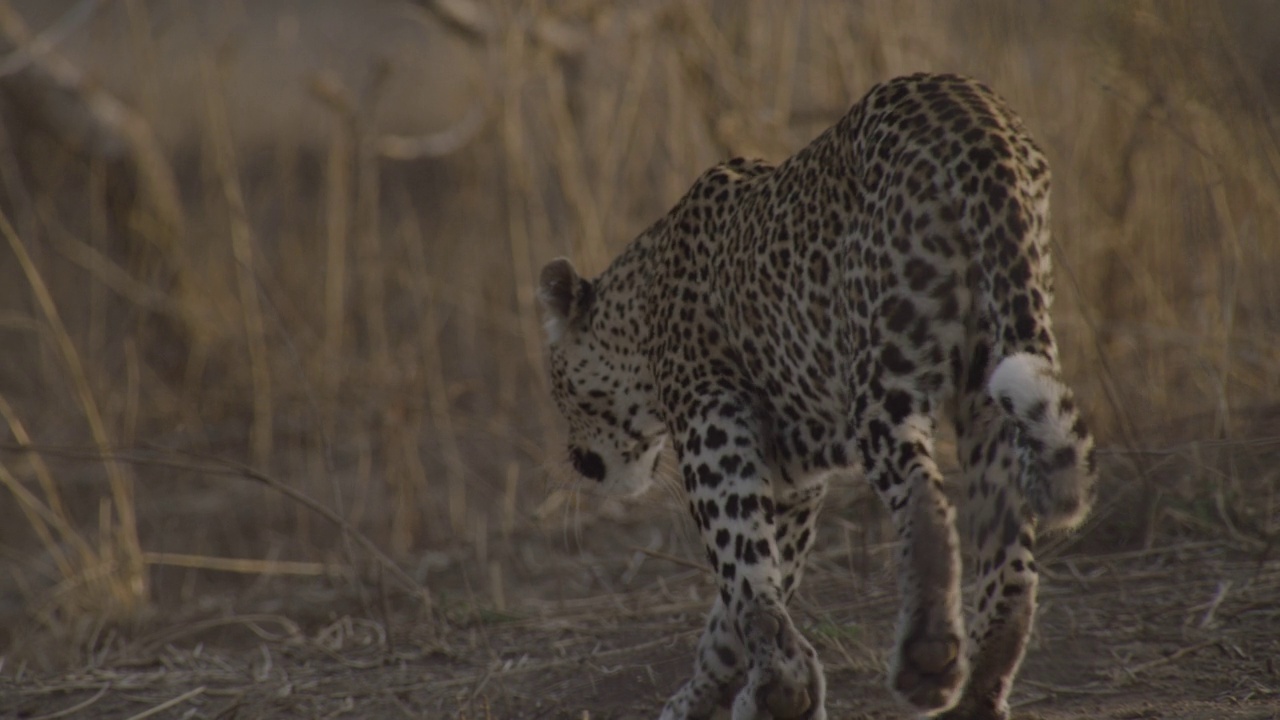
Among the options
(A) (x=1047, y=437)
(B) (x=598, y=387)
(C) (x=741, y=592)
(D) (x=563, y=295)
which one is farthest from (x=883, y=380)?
(D) (x=563, y=295)

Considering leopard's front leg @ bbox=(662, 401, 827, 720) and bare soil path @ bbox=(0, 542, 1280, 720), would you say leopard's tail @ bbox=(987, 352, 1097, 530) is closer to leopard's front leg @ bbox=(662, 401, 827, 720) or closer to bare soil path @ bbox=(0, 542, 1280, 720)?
leopard's front leg @ bbox=(662, 401, 827, 720)

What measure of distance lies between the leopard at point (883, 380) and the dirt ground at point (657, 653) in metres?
0.46

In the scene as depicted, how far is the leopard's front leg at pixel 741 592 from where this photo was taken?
359 centimetres

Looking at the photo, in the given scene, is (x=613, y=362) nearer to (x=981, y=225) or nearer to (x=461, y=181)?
(x=981, y=225)

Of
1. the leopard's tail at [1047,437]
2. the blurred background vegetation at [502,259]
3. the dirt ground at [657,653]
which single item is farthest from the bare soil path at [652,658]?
Answer: the leopard's tail at [1047,437]

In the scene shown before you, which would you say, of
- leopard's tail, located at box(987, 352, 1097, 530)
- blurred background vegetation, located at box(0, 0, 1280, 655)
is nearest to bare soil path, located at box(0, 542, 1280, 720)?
blurred background vegetation, located at box(0, 0, 1280, 655)

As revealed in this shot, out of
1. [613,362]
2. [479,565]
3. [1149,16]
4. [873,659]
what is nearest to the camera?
[873,659]

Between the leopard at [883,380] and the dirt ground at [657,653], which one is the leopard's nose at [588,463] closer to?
the dirt ground at [657,653]

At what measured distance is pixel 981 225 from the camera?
3.24 metres

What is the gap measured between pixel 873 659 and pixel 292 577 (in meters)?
3.21

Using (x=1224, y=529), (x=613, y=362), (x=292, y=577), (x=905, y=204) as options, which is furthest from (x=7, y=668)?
(x=1224, y=529)

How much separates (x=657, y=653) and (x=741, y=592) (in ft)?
3.12

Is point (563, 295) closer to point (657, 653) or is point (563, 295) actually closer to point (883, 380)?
point (657, 653)

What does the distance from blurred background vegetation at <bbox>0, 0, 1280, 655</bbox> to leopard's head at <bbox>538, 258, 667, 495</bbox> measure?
0.43 meters
